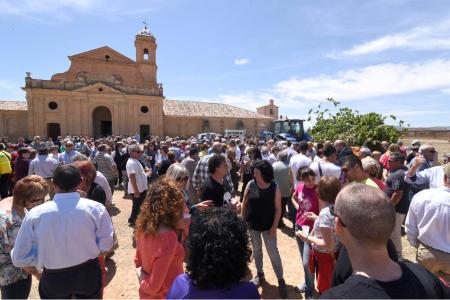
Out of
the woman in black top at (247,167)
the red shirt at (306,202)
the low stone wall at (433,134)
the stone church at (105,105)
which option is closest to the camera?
the red shirt at (306,202)

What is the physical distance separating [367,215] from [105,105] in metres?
35.9

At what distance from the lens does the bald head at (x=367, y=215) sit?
1.30 metres

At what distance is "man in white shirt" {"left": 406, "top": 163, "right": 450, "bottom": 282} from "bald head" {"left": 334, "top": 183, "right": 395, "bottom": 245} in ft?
6.19

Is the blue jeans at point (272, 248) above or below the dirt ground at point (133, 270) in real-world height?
above

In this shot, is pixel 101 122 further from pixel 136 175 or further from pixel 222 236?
pixel 222 236

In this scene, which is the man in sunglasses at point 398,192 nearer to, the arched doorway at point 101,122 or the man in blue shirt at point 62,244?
the man in blue shirt at point 62,244

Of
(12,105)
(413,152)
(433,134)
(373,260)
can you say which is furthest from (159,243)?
(12,105)

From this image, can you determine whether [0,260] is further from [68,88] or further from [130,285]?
[68,88]

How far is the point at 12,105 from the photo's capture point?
33031 millimetres

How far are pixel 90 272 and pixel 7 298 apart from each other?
38.0 inches

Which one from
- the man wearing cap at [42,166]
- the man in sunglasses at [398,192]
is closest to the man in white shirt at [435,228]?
the man in sunglasses at [398,192]

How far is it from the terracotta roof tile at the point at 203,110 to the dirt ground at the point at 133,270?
33858 mm

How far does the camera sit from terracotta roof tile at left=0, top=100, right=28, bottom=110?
3201 cm

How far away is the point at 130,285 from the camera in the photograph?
13.5ft
